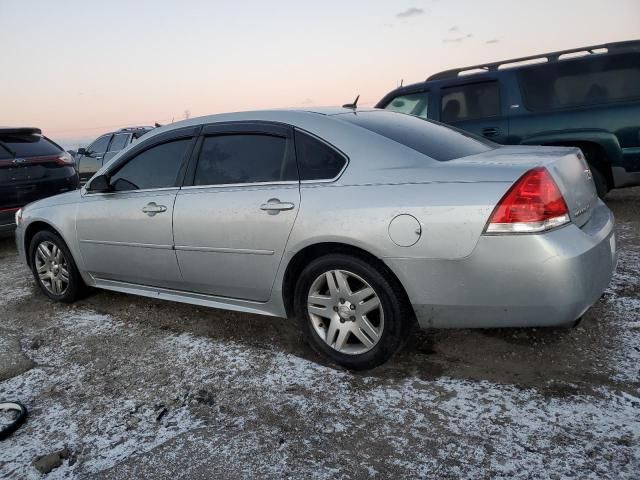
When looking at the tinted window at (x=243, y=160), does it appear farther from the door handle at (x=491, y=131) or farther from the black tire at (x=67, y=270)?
the door handle at (x=491, y=131)

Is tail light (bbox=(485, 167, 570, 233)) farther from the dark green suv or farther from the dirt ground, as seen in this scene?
the dark green suv

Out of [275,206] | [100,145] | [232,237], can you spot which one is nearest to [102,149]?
[100,145]

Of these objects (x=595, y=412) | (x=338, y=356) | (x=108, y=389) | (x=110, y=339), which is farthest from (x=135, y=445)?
(x=595, y=412)

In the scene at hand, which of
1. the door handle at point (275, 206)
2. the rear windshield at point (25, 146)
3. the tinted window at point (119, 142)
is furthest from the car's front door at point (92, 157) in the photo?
the door handle at point (275, 206)

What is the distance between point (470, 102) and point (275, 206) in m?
4.52

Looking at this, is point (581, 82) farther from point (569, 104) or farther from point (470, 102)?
point (470, 102)

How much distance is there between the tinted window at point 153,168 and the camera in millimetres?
3652

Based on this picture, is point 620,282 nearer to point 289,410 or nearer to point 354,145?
point 354,145

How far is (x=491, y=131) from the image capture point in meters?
6.40

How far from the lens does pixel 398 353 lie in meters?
3.04

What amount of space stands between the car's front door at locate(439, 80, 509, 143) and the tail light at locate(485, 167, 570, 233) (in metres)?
4.22

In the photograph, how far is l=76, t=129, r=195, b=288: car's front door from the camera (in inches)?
141

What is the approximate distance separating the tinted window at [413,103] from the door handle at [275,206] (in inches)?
178

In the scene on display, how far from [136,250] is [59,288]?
1237mm
